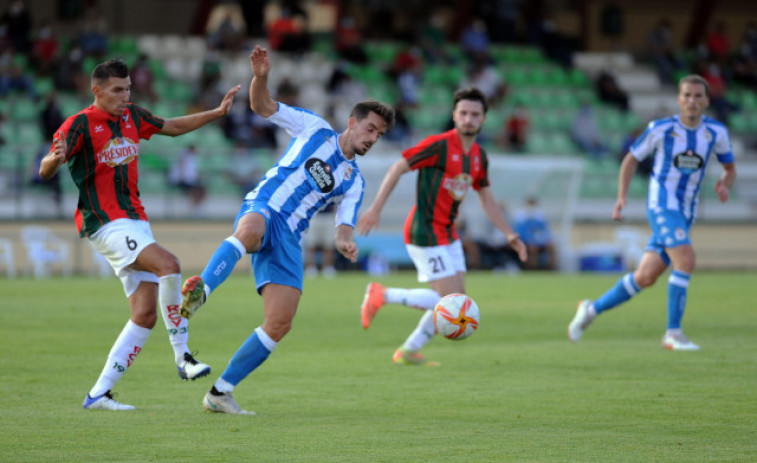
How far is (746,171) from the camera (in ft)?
84.2

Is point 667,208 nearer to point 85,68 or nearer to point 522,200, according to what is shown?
point 522,200

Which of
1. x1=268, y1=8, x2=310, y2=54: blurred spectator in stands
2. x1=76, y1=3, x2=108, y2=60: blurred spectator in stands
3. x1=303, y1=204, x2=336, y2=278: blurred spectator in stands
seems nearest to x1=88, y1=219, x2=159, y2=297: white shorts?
x1=303, y1=204, x2=336, y2=278: blurred spectator in stands

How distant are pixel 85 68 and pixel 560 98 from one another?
40.3 feet

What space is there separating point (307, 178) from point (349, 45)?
2197cm

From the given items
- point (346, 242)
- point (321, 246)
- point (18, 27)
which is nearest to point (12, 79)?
point (18, 27)

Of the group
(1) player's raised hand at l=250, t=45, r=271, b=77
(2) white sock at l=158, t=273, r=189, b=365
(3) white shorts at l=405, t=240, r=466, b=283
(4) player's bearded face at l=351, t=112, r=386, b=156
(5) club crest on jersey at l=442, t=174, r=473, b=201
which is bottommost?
Answer: (3) white shorts at l=405, t=240, r=466, b=283

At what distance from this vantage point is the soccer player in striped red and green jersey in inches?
371

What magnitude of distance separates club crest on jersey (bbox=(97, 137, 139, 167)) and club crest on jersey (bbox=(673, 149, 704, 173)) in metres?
5.58

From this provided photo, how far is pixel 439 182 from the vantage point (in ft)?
→ 31.4

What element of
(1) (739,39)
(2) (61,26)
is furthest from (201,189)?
(1) (739,39)

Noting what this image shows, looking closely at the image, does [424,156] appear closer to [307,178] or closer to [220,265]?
[307,178]

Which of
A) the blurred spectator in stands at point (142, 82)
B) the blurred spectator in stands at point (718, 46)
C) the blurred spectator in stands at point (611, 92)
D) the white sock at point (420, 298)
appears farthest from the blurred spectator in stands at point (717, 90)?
the white sock at point (420, 298)

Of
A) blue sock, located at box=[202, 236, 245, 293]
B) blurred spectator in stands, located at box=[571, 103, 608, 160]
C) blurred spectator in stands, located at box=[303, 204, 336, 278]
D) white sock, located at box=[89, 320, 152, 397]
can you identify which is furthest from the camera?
blurred spectator in stands, located at box=[571, 103, 608, 160]

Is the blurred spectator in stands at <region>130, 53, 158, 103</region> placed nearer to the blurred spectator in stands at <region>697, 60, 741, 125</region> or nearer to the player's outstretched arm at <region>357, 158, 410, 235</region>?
the blurred spectator in stands at <region>697, 60, 741, 125</region>
